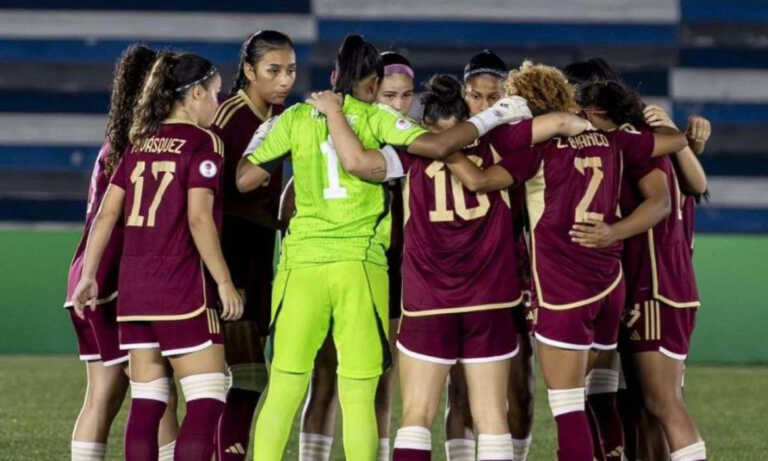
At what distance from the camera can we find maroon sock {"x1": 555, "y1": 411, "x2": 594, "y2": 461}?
5.39m

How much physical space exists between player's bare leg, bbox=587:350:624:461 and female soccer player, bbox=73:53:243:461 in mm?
1542

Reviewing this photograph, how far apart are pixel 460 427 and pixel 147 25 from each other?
10245mm

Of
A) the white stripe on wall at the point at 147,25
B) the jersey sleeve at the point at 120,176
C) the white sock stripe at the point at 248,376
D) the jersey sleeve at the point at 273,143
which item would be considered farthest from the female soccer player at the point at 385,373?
the white stripe on wall at the point at 147,25

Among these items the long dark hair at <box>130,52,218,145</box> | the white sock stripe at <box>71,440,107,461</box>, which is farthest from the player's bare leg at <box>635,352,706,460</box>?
the white sock stripe at <box>71,440,107,461</box>

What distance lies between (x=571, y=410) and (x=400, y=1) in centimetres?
1073

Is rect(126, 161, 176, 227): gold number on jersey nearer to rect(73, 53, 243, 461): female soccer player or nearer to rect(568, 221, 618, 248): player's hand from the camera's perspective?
rect(73, 53, 243, 461): female soccer player

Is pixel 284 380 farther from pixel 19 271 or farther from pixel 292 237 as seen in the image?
pixel 19 271

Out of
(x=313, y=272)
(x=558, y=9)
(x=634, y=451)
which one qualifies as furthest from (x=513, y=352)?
(x=558, y=9)

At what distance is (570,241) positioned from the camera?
5.46m

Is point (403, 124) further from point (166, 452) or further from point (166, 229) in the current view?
point (166, 452)

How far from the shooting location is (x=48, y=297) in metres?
13.8

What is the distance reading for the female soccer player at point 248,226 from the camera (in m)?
6.03

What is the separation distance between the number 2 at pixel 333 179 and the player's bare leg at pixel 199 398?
658 millimetres

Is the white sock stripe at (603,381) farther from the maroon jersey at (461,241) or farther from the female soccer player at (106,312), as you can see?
the female soccer player at (106,312)
